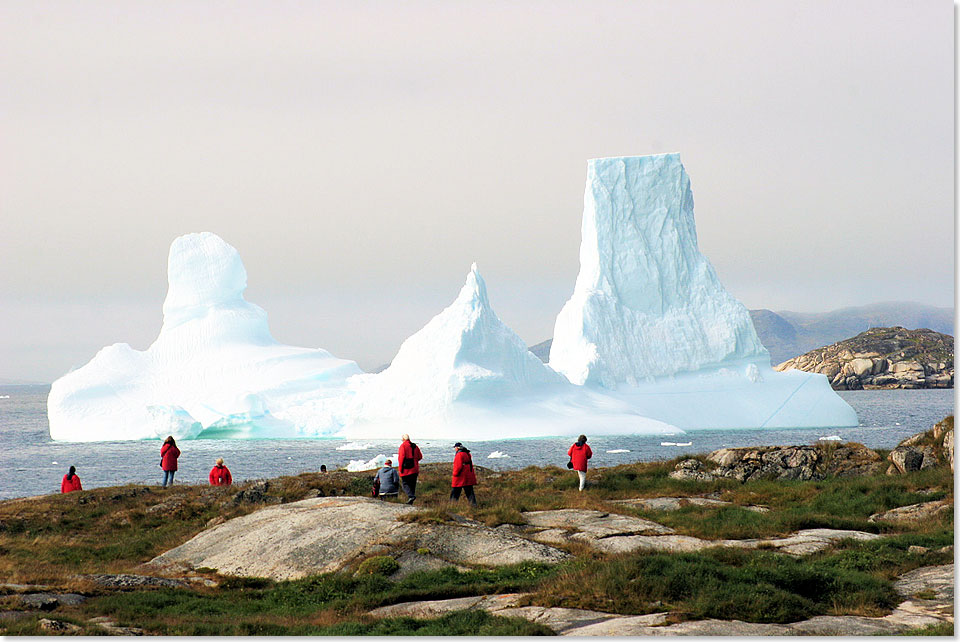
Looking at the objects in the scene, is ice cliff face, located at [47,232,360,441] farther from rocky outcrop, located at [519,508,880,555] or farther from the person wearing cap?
rocky outcrop, located at [519,508,880,555]

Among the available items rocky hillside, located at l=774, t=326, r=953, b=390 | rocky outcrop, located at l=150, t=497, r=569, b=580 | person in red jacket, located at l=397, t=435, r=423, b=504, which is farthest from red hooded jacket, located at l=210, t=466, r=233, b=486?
rocky hillside, located at l=774, t=326, r=953, b=390

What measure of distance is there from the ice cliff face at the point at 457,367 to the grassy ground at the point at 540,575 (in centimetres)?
2802

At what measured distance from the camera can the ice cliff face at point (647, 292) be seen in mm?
54875

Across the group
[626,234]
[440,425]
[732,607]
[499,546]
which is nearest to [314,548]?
[499,546]

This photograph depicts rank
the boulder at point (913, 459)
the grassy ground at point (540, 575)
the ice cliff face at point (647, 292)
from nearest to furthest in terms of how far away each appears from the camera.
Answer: the grassy ground at point (540, 575)
the boulder at point (913, 459)
the ice cliff face at point (647, 292)

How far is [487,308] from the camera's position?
4950 cm

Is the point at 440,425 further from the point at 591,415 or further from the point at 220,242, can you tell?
the point at 220,242

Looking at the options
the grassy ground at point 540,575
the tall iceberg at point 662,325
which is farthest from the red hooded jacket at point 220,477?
the tall iceberg at point 662,325

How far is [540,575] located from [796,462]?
13953mm

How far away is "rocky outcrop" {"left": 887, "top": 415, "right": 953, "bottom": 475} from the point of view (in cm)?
2059

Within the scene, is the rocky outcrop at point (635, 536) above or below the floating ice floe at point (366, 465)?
below

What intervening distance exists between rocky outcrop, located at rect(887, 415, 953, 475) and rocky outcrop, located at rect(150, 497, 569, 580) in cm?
1161

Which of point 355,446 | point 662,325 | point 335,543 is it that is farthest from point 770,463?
point 662,325

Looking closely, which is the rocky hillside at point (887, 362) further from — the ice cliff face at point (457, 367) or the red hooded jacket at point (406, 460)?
the red hooded jacket at point (406, 460)
